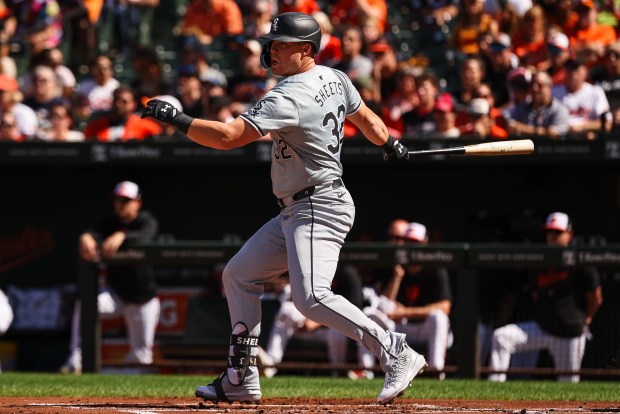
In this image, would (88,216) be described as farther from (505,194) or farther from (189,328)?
(505,194)

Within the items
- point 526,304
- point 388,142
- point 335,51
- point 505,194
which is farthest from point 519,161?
point 388,142

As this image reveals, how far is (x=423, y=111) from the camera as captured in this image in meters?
9.81

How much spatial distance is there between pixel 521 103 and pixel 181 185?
2.94 metres

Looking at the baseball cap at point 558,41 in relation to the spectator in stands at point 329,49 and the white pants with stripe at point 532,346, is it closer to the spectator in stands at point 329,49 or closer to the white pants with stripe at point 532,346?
the spectator in stands at point 329,49

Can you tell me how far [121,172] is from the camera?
33.3 feet

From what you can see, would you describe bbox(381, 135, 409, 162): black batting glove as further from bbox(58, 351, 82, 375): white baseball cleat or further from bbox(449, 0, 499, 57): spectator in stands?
bbox(449, 0, 499, 57): spectator in stands

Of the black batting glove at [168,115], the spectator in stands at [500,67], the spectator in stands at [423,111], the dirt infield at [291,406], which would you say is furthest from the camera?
the spectator in stands at [500,67]

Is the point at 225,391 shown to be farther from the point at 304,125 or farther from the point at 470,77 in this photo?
the point at 470,77

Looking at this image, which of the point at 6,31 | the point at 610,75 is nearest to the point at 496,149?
the point at 610,75

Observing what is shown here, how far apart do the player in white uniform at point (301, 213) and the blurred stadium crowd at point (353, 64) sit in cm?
368

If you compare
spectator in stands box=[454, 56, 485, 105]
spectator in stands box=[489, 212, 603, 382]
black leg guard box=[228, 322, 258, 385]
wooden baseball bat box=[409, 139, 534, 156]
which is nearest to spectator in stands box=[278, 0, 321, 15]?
spectator in stands box=[454, 56, 485, 105]

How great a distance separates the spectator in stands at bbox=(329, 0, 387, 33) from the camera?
38.4 feet

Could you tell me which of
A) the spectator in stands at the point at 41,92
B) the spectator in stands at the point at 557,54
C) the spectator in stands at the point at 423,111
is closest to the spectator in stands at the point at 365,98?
the spectator in stands at the point at 423,111

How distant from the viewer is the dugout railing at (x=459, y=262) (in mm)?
7914
